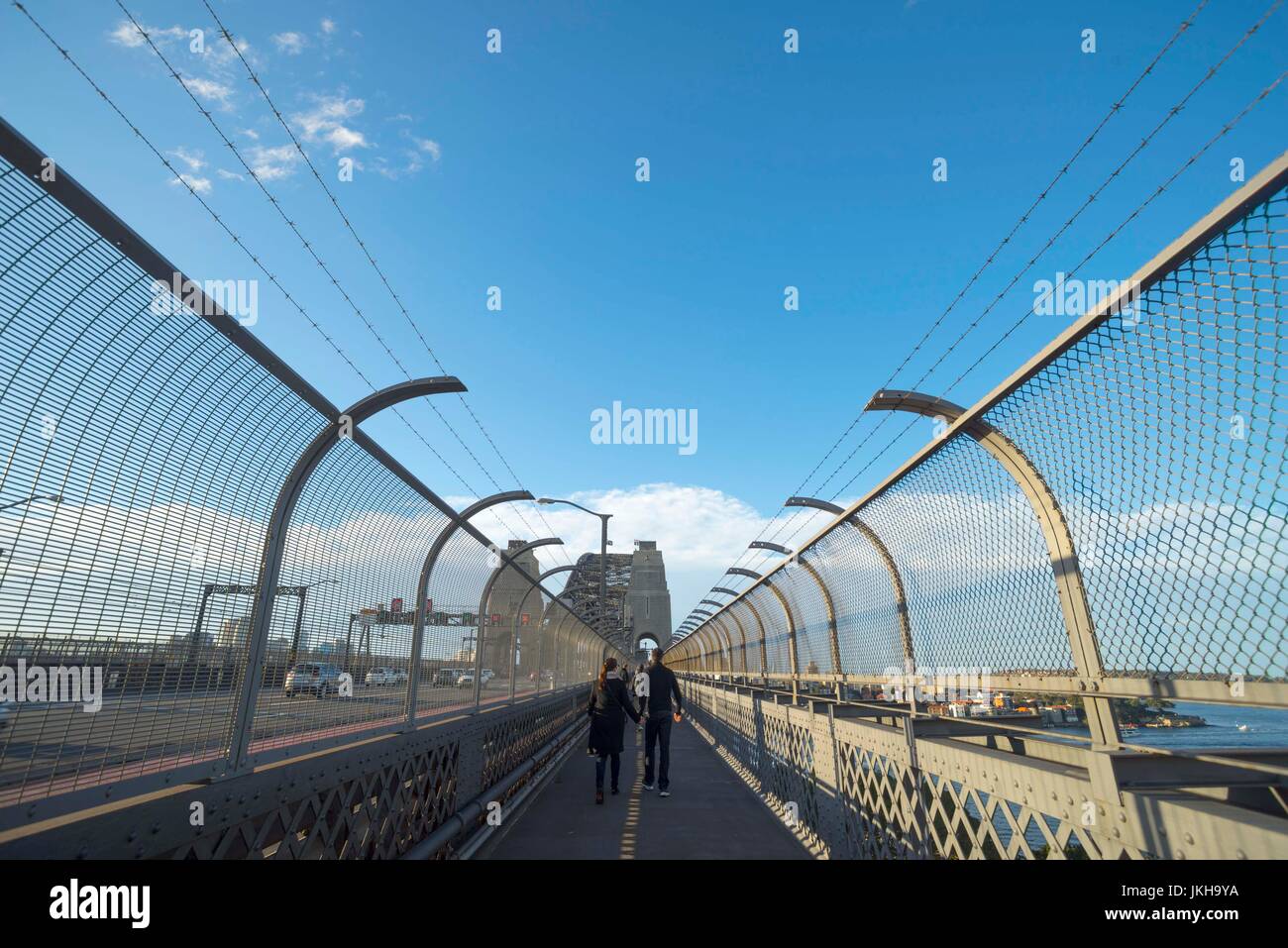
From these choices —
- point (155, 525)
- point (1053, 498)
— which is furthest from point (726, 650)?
point (155, 525)

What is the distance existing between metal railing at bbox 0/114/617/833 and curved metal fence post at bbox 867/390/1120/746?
4.08 meters

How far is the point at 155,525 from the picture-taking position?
296cm

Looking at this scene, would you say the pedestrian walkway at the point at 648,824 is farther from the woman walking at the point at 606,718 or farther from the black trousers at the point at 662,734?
the woman walking at the point at 606,718

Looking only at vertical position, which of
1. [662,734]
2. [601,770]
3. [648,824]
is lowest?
[648,824]

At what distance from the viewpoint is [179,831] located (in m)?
2.72

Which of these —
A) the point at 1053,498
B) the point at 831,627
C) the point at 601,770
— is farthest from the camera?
the point at 831,627

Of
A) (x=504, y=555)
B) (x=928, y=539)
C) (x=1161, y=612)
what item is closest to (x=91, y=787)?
(x=1161, y=612)

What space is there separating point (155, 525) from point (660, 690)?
24.9ft

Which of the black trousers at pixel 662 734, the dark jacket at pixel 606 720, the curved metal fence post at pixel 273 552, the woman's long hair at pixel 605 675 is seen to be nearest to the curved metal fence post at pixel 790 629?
the black trousers at pixel 662 734

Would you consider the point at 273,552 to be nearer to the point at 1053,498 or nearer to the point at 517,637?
the point at 1053,498

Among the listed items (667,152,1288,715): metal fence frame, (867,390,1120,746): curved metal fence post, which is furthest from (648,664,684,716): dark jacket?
(867,390,1120,746): curved metal fence post

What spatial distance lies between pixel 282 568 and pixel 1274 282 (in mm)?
4995

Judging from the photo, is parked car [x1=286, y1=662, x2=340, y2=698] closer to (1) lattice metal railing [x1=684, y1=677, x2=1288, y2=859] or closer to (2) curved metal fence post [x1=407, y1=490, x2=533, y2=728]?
(2) curved metal fence post [x1=407, y1=490, x2=533, y2=728]

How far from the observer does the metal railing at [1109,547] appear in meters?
2.36
